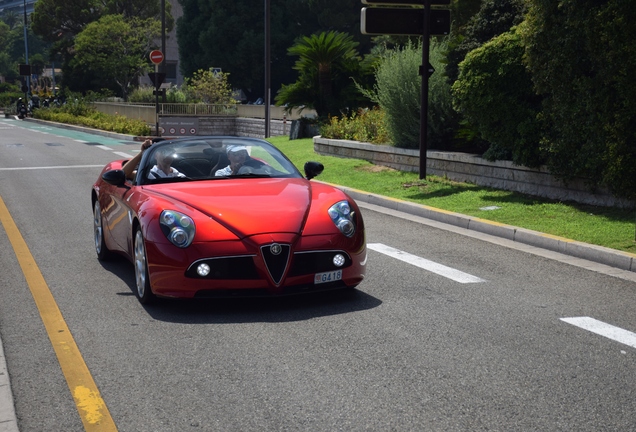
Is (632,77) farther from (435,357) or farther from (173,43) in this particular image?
(173,43)

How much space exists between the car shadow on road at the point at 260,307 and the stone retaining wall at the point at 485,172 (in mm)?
6277

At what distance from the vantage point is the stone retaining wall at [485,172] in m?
13.4

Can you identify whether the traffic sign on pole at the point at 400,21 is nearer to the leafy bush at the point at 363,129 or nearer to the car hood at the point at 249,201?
the leafy bush at the point at 363,129

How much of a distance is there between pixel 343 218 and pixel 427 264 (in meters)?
2.22

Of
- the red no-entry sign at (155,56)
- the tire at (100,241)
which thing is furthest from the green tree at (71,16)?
the tire at (100,241)

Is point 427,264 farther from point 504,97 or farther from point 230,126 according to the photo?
point 230,126

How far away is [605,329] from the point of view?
669cm

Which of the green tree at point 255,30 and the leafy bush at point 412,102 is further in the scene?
the green tree at point 255,30

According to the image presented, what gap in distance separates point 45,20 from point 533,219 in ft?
251

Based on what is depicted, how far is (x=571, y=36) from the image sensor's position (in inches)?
506

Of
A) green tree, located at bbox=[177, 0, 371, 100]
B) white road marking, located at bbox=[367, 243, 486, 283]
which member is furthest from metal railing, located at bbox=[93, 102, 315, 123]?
white road marking, located at bbox=[367, 243, 486, 283]

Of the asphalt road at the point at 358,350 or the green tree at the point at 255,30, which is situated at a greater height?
the green tree at the point at 255,30

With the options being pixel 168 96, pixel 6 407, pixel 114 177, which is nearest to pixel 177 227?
pixel 114 177

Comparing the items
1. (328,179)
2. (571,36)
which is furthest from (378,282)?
(328,179)
